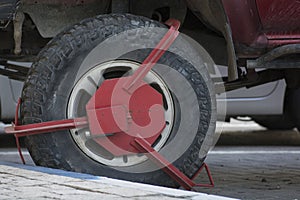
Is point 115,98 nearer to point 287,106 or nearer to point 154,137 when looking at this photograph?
point 154,137

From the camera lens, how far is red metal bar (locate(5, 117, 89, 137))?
419cm

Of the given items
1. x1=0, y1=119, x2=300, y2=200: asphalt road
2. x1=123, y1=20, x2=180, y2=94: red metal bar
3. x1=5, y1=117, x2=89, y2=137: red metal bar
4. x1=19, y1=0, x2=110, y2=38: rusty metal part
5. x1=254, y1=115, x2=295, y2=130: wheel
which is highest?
x1=19, y1=0, x2=110, y2=38: rusty metal part

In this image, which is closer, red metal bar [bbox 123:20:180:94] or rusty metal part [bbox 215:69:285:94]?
red metal bar [bbox 123:20:180:94]

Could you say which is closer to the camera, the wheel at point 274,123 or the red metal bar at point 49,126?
the red metal bar at point 49,126

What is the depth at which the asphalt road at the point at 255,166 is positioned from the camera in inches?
190

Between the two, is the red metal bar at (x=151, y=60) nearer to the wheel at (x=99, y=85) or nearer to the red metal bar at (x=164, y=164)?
the wheel at (x=99, y=85)

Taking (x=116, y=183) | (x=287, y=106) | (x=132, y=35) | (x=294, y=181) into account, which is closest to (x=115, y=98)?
(x=132, y=35)

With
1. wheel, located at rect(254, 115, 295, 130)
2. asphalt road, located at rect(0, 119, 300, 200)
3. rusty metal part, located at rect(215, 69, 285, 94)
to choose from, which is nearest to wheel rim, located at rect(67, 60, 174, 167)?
asphalt road, located at rect(0, 119, 300, 200)

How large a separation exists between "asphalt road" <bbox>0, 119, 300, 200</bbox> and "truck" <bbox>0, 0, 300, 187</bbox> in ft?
1.85

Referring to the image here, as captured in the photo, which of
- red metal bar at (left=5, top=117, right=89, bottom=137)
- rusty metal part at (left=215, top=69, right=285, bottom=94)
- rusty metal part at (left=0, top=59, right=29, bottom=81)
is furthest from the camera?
rusty metal part at (left=0, top=59, right=29, bottom=81)

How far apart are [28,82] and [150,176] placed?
81cm

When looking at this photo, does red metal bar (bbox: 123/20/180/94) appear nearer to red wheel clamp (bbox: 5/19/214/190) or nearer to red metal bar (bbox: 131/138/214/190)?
red wheel clamp (bbox: 5/19/214/190)

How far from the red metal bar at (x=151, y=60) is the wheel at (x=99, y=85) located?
0.03m

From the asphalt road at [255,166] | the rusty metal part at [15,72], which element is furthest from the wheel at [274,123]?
the rusty metal part at [15,72]
